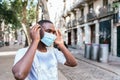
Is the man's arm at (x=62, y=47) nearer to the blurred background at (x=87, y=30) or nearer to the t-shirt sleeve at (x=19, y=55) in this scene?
the t-shirt sleeve at (x=19, y=55)

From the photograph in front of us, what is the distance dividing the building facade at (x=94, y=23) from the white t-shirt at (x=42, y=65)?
15.1 meters

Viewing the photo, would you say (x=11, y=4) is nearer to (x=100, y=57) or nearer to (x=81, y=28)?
(x=81, y=28)

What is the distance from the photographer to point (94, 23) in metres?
34.0

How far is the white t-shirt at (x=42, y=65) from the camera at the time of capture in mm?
2977

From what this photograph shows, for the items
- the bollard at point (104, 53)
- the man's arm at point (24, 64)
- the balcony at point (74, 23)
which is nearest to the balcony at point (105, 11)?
the bollard at point (104, 53)

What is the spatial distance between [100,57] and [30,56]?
1725cm

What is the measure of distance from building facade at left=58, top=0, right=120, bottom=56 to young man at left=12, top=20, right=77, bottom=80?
1509cm

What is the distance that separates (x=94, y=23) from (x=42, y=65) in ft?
102

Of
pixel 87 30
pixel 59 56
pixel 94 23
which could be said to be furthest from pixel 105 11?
pixel 59 56

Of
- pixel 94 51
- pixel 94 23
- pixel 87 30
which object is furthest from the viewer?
pixel 87 30

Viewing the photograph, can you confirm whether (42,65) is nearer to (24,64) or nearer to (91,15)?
(24,64)

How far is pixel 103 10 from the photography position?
29734mm

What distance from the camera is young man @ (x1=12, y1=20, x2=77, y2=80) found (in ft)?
9.18

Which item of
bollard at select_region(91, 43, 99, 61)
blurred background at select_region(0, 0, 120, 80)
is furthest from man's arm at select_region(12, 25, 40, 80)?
bollard at select_region(91, 43, 99, 61)
